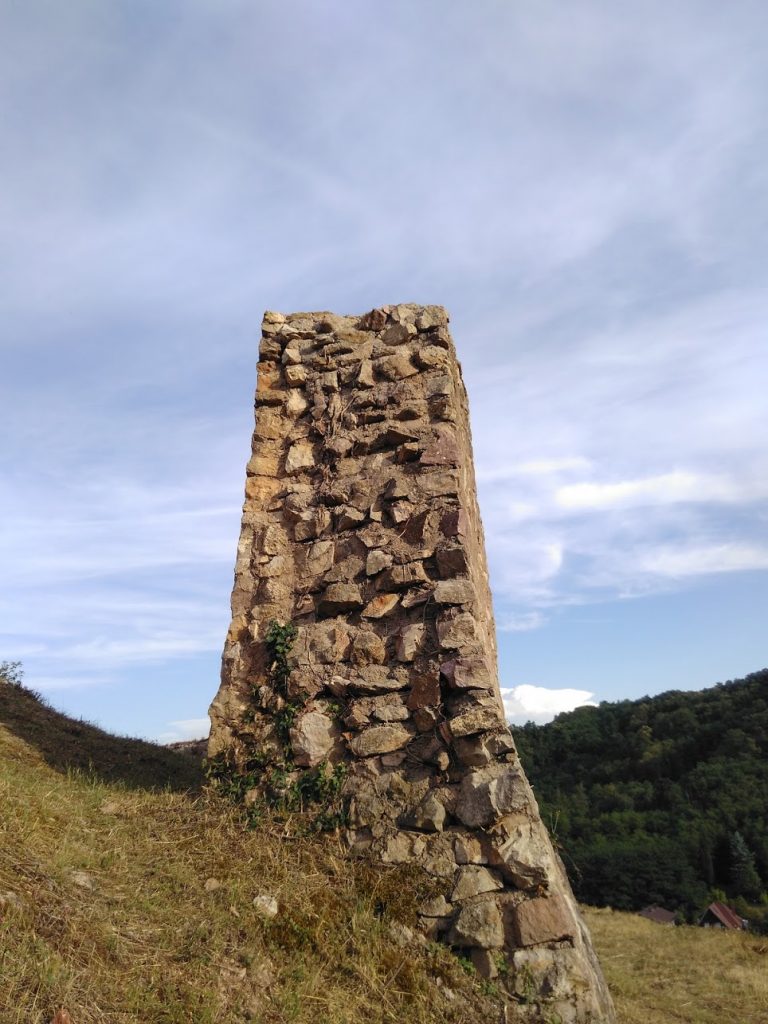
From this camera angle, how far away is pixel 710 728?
115 feet

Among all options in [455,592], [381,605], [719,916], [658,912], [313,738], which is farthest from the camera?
[658,912]

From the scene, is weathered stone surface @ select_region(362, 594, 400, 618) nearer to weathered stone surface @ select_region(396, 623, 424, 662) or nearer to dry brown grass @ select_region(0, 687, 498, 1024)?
weathered stone surface @ select_region(396, 623, 424, 662)

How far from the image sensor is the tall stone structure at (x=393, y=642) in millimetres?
3260

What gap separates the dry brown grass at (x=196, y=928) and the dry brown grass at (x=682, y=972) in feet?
8.15

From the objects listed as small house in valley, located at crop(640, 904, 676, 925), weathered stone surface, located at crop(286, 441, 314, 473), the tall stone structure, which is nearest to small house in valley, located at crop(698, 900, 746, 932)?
small house in valley, located at crop(640, 904, 676, 925)

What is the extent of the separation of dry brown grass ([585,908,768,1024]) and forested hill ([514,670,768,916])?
16.3 m

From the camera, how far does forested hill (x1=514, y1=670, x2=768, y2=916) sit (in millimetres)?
26938

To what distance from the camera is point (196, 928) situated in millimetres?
2916

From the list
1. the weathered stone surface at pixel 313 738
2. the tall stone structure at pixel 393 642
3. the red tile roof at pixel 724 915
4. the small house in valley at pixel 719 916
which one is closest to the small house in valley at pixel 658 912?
the small house in valley at pixel 719 916

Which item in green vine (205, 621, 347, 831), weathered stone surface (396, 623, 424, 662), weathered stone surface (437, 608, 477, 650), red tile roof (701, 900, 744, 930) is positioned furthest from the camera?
red tile roof (701, 900, 744, 930)

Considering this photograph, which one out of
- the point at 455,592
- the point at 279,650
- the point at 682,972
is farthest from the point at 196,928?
the point at 682,972

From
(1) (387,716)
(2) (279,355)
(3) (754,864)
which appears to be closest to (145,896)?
(1) (387,716)

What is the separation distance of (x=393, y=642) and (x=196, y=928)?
180 centimetres

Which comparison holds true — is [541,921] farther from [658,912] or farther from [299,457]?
[658,912]
